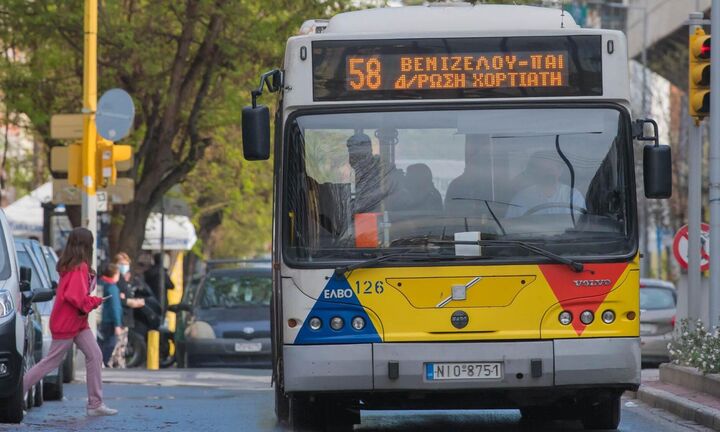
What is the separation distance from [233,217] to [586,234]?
139 ft

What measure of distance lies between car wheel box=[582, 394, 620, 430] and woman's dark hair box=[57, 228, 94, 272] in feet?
14.4

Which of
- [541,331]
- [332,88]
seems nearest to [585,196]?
[541,331]

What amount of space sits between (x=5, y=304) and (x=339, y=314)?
2954 mm

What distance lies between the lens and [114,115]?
21.5 m

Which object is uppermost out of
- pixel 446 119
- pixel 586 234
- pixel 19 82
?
pixel 19 82

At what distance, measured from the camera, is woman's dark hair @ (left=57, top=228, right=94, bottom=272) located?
1452 cm

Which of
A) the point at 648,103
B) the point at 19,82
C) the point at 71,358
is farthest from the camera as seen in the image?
the point at 648,103

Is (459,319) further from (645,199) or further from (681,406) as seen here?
(645,199)

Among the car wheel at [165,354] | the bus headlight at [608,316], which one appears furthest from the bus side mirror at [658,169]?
the car wheel at [165,354]

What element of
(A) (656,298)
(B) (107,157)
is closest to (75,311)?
(B) (107,157)

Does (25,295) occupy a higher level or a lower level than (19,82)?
lower

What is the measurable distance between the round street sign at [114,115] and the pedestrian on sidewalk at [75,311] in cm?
681

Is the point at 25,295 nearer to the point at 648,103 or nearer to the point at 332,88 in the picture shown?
the point at 332,88

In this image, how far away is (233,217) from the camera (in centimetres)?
5378
